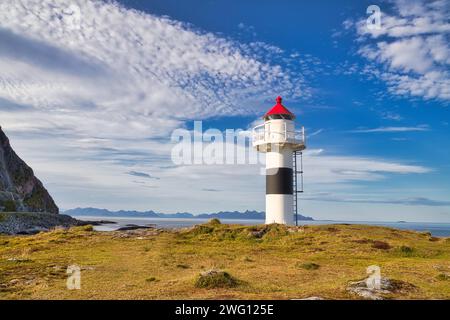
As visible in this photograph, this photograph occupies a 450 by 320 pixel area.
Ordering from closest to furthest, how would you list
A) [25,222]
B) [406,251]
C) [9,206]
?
[406,251] → [25,222] → [9,206]

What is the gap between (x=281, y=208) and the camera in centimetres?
3591

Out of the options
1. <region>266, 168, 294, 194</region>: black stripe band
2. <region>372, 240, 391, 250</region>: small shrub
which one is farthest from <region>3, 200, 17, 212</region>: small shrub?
<region>372, 240, 391, 250</region>: small shrub

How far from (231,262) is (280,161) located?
572 inches

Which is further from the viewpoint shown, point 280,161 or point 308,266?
point 280,161

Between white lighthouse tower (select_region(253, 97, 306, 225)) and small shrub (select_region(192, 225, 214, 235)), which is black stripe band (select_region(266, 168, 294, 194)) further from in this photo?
small shrub (select_region(192, 225, 214, 235))

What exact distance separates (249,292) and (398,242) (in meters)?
21.1

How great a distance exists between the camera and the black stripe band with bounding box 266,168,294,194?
3575cm

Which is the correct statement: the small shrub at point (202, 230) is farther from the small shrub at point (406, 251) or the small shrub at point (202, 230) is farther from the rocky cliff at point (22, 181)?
the rocky cliff at point (22, 181)

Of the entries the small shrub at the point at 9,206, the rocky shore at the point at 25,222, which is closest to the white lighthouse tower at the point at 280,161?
the rocky shore at the point at 25,222

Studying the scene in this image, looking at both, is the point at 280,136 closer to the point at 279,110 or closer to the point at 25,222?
the point at 279,110

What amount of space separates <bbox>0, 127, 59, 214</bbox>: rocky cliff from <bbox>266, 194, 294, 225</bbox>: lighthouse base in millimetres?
111696

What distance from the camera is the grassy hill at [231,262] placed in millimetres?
15700

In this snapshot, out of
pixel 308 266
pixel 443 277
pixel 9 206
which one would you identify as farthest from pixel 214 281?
pixel 9 206

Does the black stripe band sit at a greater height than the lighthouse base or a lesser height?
greater
